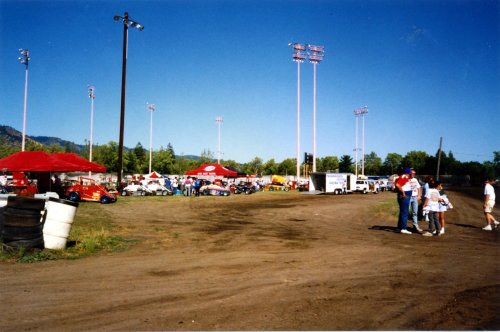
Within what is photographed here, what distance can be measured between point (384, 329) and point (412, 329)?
309 millimetres

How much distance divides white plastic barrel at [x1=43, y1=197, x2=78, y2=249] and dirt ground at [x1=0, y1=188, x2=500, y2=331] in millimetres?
1067

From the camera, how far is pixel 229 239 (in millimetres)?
9969

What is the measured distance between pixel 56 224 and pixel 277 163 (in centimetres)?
12776

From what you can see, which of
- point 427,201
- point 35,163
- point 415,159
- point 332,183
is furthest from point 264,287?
point 415,159

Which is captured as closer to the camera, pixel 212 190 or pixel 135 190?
pixel 135 190

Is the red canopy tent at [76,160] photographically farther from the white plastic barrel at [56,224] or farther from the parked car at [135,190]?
the parked car at [135,190]

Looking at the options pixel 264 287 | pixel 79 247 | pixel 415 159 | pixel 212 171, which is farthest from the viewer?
pixel 415 159

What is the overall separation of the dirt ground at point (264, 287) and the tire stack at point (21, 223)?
1020mm

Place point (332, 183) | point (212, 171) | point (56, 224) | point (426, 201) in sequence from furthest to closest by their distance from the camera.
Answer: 1. point (332, 183)
2. point (212, 171)
3. point (426, 201)
4. point (56, 224)

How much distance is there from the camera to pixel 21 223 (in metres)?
7.50

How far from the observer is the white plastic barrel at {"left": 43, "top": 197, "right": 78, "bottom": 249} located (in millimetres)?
7863

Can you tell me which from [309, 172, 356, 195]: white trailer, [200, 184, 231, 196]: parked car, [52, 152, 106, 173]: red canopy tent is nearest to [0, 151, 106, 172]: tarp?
[52, 152, 106, 173]: red canopy tent

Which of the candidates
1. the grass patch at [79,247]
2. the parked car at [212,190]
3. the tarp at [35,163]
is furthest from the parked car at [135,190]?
the grass patch at [79,247]

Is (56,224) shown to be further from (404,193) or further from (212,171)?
(212,171)
